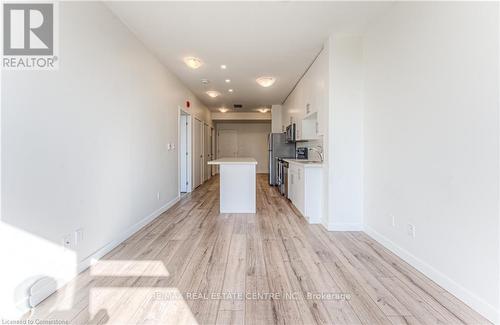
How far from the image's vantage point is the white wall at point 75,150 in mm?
1667

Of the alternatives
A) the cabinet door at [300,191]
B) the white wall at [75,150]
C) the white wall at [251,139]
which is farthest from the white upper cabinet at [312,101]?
the white wall at [251,139]

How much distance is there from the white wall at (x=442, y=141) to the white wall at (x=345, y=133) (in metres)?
0.40

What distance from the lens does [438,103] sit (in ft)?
6.70

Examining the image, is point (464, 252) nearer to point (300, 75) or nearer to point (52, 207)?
point (52, 207)

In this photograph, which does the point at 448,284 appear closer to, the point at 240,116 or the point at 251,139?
the point at 240,116

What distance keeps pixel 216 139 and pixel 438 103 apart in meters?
10.0

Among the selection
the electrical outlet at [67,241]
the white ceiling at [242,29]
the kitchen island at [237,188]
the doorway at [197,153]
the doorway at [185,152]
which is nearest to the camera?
the electrical outlet at [67,241]

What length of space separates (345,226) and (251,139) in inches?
337

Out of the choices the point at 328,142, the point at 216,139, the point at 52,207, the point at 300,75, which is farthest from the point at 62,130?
the point at 216,139

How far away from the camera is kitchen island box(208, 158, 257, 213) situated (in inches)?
176

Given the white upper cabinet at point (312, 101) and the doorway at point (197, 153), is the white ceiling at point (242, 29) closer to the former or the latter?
the white upper cabinet at point (312, 101)

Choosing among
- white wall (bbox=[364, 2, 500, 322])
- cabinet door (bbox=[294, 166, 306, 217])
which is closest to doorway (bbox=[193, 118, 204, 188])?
cabinet door (bbox=[294, 166, 306, 217])

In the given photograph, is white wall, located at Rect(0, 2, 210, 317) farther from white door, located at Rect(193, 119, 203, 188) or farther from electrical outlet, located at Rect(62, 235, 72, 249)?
white door, located at Rect(193, 119, 203, 188)

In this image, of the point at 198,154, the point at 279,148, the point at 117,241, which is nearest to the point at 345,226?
the point at 117,241
